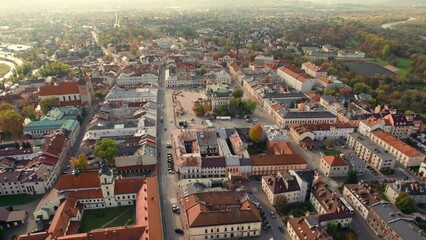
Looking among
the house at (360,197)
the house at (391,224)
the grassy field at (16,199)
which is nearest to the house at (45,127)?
the grassy field at (16,199)

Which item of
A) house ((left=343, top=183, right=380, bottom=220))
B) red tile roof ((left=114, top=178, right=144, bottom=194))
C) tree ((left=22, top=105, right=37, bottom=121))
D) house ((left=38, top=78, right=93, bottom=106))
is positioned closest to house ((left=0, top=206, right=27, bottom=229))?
red tile roof ((left=114, top=178, right=144, bottom=194))

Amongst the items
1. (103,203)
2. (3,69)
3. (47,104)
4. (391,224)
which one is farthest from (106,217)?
(3,69)

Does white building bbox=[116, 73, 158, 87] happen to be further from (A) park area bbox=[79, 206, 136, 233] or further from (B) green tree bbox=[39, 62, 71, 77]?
(A) park area bbox=[79, 206, 136, 233]

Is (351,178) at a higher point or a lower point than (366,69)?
higher

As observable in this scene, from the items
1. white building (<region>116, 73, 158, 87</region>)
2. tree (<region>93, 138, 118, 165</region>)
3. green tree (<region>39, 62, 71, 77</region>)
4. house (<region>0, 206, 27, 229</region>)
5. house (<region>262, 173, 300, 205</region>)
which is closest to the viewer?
house (<region>0, 206, 27, 229</region>)

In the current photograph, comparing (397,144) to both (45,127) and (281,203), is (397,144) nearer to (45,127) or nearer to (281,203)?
(281,203)

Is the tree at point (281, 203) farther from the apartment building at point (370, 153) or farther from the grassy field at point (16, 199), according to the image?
the grassy field at point (16, 199)
